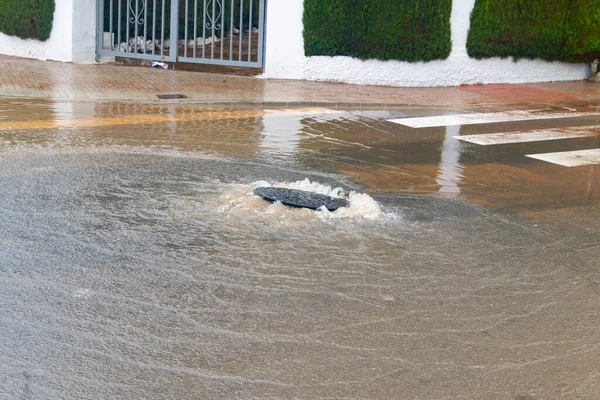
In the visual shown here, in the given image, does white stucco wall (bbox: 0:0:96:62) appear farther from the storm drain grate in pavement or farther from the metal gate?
the storm drain grate in pavement

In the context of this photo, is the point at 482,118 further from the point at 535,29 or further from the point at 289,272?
the point at 289,272

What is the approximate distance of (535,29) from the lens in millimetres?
17125

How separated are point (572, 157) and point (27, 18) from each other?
1154 centimetres

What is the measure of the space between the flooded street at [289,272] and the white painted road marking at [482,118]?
7.29ft

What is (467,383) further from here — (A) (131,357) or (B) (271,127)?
(B) (271,127)

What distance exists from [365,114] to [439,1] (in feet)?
12.3

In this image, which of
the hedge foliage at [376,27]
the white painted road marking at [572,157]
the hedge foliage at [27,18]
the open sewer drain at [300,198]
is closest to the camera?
the open sewer drain at [300,198]

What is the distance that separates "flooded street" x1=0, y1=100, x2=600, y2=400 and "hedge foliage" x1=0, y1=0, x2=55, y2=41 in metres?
7.45

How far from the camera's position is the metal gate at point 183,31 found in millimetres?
16734

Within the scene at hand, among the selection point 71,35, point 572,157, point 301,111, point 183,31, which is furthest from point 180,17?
point 572,157

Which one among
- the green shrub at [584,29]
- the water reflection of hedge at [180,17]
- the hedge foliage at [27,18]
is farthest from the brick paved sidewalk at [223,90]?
the water reflection of hedge at [180,17]

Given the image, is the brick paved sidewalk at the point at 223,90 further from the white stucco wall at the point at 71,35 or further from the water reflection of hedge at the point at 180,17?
the water reflection of hedge at the point at 180,17

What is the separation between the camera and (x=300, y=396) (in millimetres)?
4320

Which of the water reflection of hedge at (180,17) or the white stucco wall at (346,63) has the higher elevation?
the water reflection of hedge at (180,17)
